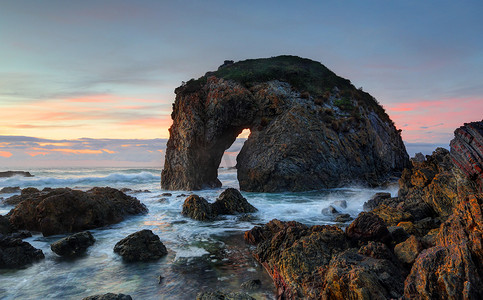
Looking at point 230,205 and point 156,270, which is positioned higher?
point 230,205

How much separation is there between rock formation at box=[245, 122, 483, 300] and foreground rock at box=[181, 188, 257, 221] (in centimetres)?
668

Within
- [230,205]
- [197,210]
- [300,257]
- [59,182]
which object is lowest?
[59,182]

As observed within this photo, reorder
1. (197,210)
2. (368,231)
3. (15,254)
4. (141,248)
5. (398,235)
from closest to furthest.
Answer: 1. (368,231)
2. (398,235)
3. (15,254)
4. (141,248)
5. (197,210)

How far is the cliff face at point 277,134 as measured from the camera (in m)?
26.2

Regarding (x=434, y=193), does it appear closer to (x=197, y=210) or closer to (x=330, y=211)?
(x=330, y=211)

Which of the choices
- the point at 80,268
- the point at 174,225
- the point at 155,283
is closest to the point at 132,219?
the point at 174,225

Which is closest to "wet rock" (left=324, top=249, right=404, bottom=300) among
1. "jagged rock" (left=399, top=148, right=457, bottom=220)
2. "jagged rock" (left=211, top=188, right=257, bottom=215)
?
"jagged rock" (left=399, top=148, right=457, bottom=220)

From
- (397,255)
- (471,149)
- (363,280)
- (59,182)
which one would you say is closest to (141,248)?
(363,280)

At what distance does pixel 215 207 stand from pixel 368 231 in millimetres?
9674

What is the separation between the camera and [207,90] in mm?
31266

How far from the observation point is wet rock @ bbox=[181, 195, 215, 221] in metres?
14.5

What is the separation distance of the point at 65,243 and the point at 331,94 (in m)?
31.0

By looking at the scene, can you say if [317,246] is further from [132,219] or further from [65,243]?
[132,219]

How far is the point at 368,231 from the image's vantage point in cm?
690
